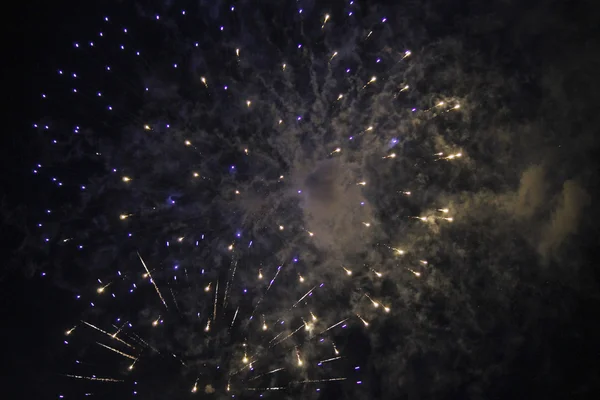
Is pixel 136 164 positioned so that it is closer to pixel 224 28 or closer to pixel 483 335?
pixel 224 28

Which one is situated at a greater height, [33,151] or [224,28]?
[224,28]

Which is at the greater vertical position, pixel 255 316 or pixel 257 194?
pixel 257 194

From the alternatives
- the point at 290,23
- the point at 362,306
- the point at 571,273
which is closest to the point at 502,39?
the point at 290,23
